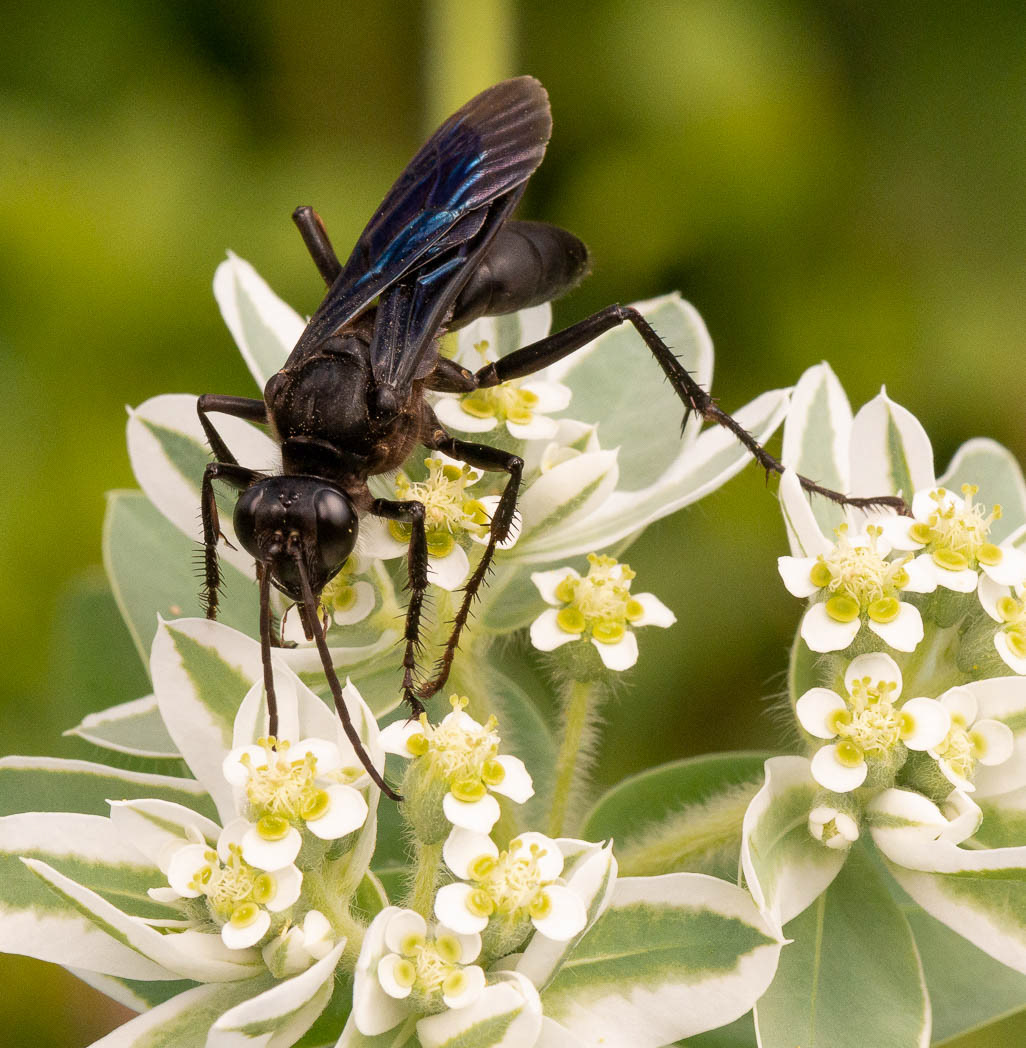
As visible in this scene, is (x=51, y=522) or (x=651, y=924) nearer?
(x=651, y=924)

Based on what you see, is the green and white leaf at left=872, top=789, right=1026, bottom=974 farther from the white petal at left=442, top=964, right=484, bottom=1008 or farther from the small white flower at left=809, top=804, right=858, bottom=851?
the white petal at left=442, top=964, right=484, bottom=1008

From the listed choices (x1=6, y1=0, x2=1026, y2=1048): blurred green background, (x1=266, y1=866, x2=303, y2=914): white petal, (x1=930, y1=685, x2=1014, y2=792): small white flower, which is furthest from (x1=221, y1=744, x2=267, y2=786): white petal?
(x1=6, y1=0, x2=1026, y2=1048): blurred green background

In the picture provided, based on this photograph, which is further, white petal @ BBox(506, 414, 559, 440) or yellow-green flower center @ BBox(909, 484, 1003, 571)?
white petal @ BBox(506, 414, 559, 440)

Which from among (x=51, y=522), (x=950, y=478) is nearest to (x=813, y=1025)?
(x=950, y=478)

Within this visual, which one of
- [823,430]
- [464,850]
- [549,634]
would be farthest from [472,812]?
[823,430]

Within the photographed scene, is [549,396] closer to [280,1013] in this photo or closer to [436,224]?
[436,224]

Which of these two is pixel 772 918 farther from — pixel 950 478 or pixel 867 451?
pixel 950 478

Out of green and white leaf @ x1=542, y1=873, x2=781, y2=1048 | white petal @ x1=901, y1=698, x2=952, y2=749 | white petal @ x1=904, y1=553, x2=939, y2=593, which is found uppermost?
white petal @ x1=904, y1=553, x2=939, y2=593
